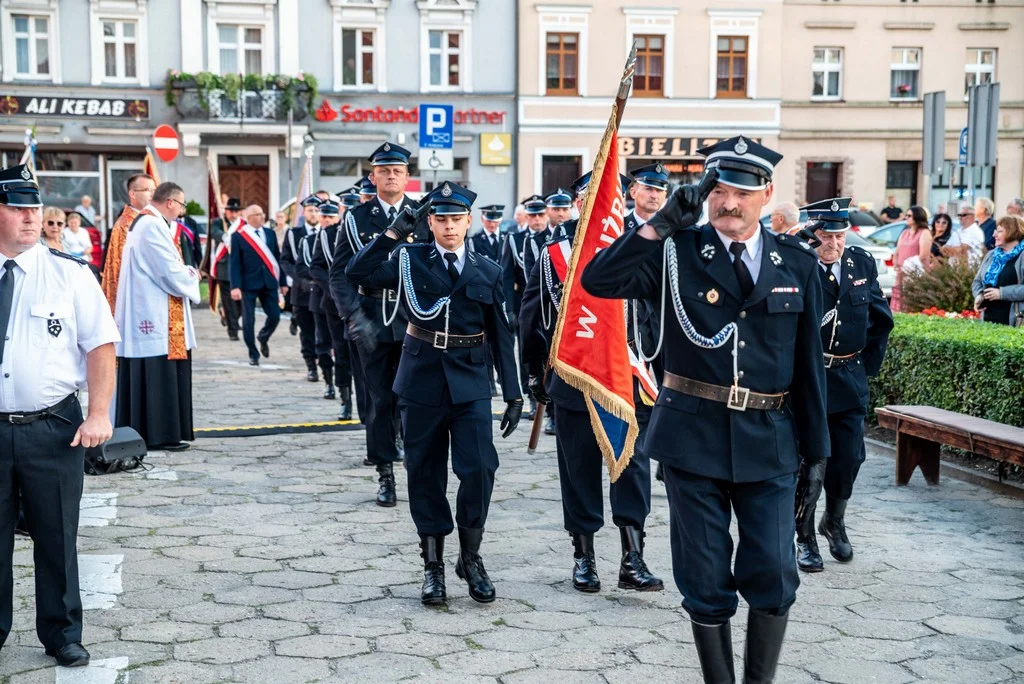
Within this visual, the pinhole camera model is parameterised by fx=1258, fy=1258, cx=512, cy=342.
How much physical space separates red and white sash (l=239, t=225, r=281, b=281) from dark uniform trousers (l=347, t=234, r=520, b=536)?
10313 millimetres

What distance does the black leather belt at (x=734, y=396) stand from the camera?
443 cm

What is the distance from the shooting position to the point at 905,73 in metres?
38.7

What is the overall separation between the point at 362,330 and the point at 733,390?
3.97 metres

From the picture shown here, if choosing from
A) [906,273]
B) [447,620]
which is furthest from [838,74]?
[447,620]

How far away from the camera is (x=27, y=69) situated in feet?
112

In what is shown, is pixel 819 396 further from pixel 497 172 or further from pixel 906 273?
pixel 497 172

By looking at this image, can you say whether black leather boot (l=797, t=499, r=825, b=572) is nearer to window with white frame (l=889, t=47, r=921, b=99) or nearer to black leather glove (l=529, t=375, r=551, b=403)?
black leather glove (l=529, t=375, r=551, b=403)

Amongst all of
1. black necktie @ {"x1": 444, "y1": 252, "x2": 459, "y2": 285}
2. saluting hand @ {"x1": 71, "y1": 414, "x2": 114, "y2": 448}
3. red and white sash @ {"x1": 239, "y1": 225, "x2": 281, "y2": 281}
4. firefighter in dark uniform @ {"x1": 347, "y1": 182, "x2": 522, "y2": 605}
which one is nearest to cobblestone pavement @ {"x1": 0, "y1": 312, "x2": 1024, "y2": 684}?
firefighter in dark uniform @ {"x1": 347, "y1": 182, "x2": 522, "y2": 605}

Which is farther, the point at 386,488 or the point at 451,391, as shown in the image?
the point at 386,488

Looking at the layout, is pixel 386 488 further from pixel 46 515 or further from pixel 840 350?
pixel 46 515

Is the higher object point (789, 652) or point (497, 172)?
point (497, 172)

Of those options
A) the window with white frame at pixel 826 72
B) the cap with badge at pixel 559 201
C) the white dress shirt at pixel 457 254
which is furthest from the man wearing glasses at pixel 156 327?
the window with white frame at pixel 826 72

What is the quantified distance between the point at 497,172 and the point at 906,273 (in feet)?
77.4

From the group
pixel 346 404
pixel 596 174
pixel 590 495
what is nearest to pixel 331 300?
pixel 346 404
